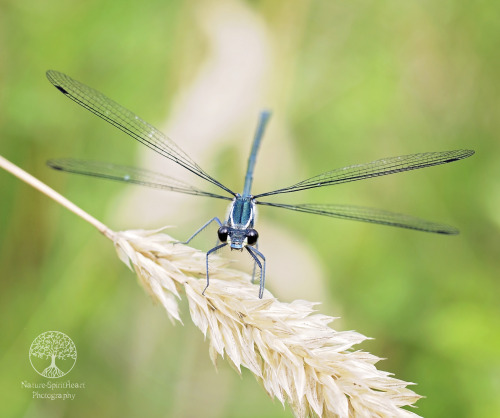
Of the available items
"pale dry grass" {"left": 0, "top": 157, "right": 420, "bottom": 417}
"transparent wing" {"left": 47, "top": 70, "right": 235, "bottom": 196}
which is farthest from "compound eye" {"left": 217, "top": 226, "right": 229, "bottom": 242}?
"pale dry grass" {"left": 0, "top": 157, "right": 420, "bottom": 417}

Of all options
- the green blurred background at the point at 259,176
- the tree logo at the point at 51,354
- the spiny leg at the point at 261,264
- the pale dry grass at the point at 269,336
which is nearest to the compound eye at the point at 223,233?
the spiny leg at the point at 261,264

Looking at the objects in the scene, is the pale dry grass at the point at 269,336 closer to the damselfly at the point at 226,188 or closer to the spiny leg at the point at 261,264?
the spiny leg at the point at 261,264

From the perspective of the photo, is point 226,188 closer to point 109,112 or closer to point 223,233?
point 223,233

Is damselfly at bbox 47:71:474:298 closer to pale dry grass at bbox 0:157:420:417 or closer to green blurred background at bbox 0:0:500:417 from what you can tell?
pale dry grass at bbox 0:157:420:417

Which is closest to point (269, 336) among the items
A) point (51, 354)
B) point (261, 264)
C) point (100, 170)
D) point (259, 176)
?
point (261, 264)

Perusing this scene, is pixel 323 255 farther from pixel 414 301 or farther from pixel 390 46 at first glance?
pixel 390 46

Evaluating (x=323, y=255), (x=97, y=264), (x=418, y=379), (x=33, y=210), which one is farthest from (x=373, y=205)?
(x=33, y=210)

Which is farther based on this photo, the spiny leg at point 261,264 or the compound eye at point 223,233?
the compound eye at point 223,233
